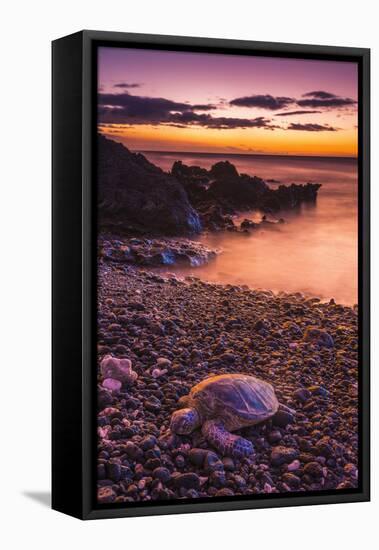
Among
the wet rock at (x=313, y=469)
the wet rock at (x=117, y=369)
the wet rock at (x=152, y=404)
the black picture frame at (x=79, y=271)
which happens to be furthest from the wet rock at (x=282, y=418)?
the wet rock at (x=117, y=369)

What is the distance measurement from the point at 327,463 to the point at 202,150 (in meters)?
1.64

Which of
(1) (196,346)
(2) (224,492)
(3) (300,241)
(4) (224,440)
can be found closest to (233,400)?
(4) (224,440)

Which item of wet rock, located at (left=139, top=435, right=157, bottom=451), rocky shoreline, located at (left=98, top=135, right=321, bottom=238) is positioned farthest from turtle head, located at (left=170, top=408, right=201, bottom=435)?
rocky shoreline, located at (left=98, top=135, right=321, bottom=238)

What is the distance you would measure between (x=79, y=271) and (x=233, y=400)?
96 cm

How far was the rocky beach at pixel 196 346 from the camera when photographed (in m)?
7.46

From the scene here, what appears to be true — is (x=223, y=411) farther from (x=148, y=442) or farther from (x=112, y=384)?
(x=112, y=384)

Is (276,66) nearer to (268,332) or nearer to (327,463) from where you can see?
(268,332)

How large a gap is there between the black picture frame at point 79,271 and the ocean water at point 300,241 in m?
0.48

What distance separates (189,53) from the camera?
7660 mm

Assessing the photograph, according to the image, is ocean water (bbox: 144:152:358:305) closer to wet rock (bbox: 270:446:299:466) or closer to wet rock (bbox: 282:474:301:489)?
wet rock (bbox: 270:446:299:466)

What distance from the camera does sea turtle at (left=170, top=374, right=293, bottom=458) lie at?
7.55 metres

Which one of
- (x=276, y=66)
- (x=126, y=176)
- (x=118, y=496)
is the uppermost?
(x=276, y=66)

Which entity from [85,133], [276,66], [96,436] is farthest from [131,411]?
[276,66]

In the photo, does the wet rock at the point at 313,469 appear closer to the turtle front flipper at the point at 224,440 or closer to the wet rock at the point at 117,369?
the turtle front flipper at the point at 224,440
